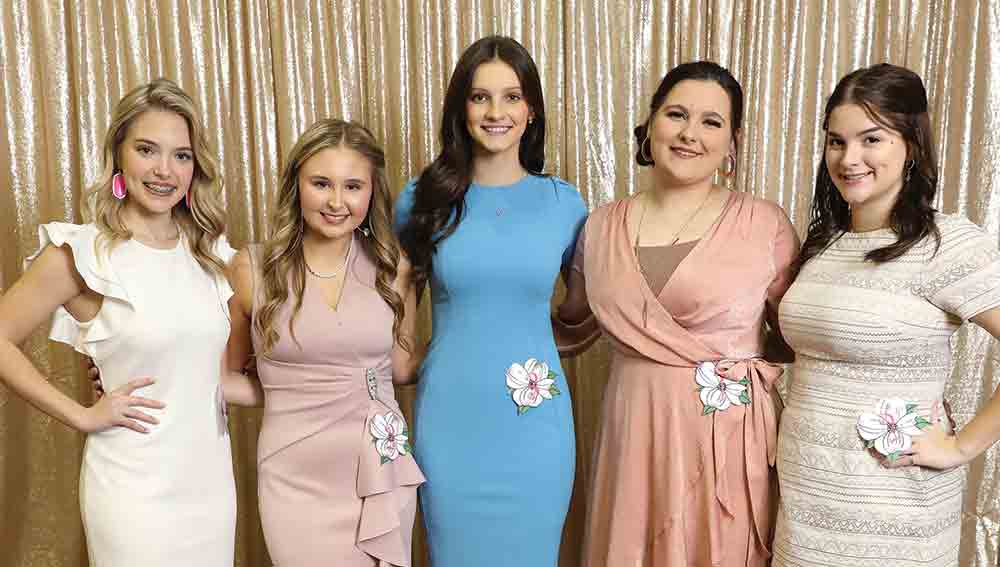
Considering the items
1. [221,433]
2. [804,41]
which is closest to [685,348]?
[221,433]

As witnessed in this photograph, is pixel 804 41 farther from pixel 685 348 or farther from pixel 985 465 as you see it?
pixel 985 465

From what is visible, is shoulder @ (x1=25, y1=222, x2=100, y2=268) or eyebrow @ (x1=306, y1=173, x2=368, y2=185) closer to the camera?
shoulder @ (x1=25, y1=222, x2=100, y2=268)

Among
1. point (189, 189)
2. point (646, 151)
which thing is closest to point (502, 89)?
point (646, 151)

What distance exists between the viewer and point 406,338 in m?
1.95

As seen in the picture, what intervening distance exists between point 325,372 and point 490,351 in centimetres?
39

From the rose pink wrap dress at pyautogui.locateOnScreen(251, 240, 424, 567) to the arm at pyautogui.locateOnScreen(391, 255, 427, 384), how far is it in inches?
6.4

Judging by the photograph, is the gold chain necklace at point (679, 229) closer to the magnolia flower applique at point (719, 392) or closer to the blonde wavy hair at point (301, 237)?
the magnolia flower applique at point (719, 392)

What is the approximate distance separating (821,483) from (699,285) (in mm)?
482

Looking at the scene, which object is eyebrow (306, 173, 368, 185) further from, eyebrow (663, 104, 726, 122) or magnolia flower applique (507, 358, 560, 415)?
eyebrow (663, 104, 726, 122)

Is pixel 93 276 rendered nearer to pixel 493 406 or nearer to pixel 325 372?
pixel 325 372

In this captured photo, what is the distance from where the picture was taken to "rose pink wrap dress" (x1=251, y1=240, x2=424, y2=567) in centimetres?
172

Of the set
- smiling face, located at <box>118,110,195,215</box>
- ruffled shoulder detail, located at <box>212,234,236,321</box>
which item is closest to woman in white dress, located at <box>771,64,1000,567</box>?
ruffled shoulder detail, located at <box>212,234,236,321</box>

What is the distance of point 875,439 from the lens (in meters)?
1.54

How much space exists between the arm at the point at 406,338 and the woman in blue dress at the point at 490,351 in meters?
0.04
